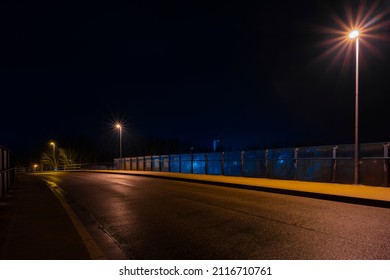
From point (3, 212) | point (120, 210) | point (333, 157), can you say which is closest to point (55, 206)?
point (3, 212)

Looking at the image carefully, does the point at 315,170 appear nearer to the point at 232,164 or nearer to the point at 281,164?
the point at 281,164

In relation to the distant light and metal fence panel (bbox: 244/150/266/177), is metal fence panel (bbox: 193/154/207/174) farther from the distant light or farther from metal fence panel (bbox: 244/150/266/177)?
the distant light

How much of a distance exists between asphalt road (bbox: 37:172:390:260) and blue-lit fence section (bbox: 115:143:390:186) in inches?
248

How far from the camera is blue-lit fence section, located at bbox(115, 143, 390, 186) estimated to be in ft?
47.2

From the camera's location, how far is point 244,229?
627 cm

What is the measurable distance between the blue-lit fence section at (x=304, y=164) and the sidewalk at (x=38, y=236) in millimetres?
14620

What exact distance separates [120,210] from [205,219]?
304cm

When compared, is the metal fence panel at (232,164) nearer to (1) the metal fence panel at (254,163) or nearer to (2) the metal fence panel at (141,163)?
(1) the metal fence panel at (254,163)

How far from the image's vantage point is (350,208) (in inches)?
348

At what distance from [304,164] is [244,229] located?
13.4 m

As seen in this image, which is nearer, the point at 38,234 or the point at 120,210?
the point at 38,234

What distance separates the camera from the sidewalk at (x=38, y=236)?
4559 millimetres
